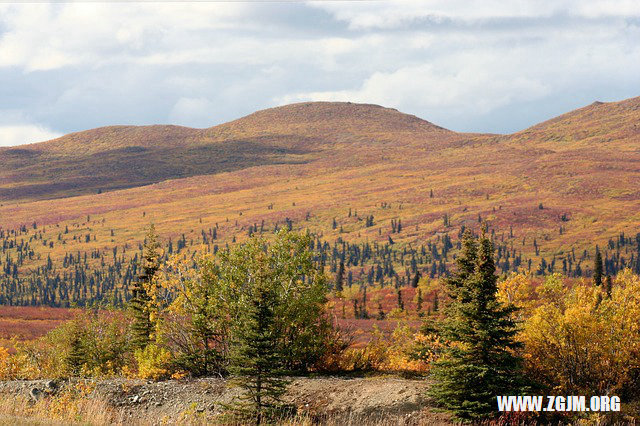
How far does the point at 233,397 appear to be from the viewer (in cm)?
2434

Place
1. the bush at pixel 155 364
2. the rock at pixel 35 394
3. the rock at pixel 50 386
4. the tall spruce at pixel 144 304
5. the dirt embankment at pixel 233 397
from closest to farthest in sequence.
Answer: the dirt embankment at pixel 233 397
the rock at pixel 35 394
the rock at pixel 50 386
the bush at pixel 155 364
the tall spruce at pixel 144 304

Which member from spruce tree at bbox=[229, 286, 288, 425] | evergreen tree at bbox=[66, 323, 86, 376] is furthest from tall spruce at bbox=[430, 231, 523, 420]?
evergreen tree at bbox=[66, 323, 86, 376]

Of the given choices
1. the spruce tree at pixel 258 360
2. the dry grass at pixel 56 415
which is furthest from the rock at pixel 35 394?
the spruce tree at pixel 258 360

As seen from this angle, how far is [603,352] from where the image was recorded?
27.0m

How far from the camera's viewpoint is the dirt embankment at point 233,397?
24.8 metres

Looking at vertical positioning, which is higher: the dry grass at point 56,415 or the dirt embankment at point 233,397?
the dry grass at point 56,415

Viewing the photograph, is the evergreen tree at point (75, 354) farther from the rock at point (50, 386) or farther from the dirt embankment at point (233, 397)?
the rock at point (50, 386)

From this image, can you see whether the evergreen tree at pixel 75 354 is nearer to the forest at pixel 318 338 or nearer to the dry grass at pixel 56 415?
the forest at pixel 318 338

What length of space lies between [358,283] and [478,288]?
14307 cm

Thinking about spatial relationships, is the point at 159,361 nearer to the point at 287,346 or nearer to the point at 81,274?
the point at 287,346

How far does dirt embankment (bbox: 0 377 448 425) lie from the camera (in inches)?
977

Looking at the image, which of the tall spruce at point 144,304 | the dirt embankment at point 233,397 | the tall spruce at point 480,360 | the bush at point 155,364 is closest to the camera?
the tall spruce at point 480,360

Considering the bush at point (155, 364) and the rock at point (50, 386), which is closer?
the rock at point (50, 386)

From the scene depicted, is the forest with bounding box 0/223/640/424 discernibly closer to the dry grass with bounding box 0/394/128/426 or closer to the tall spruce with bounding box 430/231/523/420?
the tall spruce with bounding box 430/231/523/420
